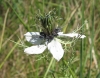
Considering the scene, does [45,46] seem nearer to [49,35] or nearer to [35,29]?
[49,35]

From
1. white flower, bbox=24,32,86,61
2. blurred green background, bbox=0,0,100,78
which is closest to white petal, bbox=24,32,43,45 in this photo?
white flower, bbox=24,32,86,61

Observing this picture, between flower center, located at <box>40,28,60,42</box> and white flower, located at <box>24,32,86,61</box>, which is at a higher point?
flower center, located at <box>40,28,60,42</box>

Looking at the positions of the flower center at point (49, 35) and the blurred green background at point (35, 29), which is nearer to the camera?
the flower center at point (49, 35)

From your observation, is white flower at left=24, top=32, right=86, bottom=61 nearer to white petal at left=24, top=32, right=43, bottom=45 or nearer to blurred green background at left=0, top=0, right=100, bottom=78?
white petal at left=24, top=32, right=43, bottom=45

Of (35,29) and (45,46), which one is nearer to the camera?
(45,46)

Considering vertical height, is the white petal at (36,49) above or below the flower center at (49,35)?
below

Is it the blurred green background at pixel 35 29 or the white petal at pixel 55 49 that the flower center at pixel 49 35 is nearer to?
the white petal at pixel 55 49

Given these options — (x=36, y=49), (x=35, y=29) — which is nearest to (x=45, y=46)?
(x=36, y=49)

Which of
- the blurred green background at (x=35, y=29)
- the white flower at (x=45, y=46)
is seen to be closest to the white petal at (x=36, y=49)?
the white flower at (x=45, y=46)

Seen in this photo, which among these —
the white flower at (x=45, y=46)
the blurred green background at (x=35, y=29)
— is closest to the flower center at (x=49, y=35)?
the white flower at (x=45, y=46)
